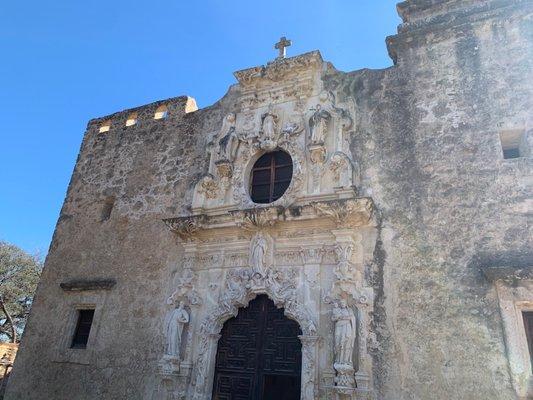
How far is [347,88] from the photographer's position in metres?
7.74

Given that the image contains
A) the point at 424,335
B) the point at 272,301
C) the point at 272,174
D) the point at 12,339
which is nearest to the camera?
the point at 424,335

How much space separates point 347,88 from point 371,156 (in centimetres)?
151

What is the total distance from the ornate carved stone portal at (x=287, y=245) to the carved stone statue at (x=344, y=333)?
13 millimetres

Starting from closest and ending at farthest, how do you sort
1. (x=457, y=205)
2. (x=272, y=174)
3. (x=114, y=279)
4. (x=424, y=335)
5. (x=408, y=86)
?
(x=424, y=335), (x=457, y=205), (x=408, y=86), (x=272, y=174), (x=114, y=279)

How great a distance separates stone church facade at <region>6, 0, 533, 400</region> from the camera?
556 cm

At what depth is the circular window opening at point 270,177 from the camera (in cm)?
755

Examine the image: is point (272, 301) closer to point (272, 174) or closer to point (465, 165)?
point (272, 174)

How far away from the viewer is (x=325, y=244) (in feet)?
21.7

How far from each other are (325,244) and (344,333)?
137cm

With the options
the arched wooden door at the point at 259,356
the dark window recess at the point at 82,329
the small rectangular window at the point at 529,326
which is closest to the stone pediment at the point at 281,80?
the arched wooden door at the point at 259,356

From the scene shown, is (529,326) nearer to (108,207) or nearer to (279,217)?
(279,217)

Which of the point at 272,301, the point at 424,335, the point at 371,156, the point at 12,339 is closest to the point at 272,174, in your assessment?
the point at 371,156

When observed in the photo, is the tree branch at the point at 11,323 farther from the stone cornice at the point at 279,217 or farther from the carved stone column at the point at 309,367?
the carved stone column at the point at 309,367

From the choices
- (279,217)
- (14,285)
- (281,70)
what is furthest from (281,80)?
(14,285)
